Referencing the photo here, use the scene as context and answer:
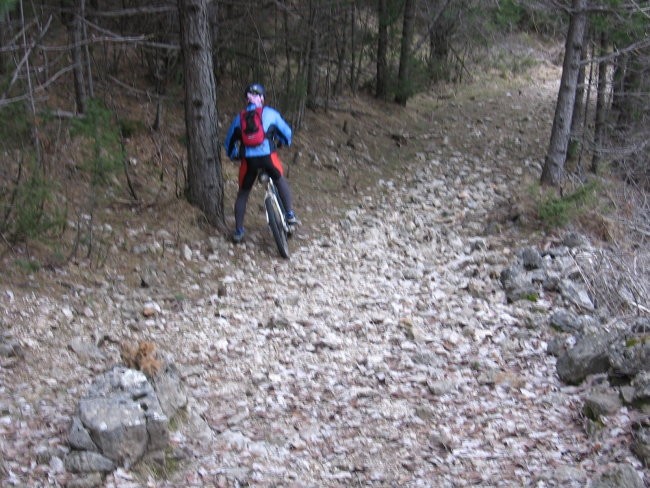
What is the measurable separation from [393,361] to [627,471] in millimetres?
2363

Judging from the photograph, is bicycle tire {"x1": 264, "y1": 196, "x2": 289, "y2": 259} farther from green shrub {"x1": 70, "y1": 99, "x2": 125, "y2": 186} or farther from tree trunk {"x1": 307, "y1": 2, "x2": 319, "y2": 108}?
tree trunk {"x1": 307, "y1": 2, "x2": 319, "y2": 108}

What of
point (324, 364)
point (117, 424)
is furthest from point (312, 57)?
point (117, 424)

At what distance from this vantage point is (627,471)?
4.04 meters

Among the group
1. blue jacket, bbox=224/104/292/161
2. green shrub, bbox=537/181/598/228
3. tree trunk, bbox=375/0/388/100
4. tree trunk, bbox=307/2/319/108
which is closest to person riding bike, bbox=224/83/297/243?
blue jacket, bbox=224/104/292/161

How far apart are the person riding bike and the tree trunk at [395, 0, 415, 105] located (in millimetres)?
8570

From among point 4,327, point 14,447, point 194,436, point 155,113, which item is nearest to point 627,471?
point 194,436

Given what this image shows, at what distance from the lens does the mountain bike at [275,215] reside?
8.07 m

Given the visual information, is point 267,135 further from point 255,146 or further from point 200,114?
point 200,114

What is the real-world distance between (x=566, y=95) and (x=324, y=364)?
23.3ft

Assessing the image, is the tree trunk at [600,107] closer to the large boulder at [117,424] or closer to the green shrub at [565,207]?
the green shrub at [565,207]

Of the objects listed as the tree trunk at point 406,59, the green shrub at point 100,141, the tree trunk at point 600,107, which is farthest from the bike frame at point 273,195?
the tree trunk at point 406,59

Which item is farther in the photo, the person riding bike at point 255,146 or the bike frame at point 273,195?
the bike frame at point 273,195

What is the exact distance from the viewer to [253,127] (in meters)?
7.83

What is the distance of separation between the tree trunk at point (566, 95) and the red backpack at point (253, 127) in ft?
17.8
